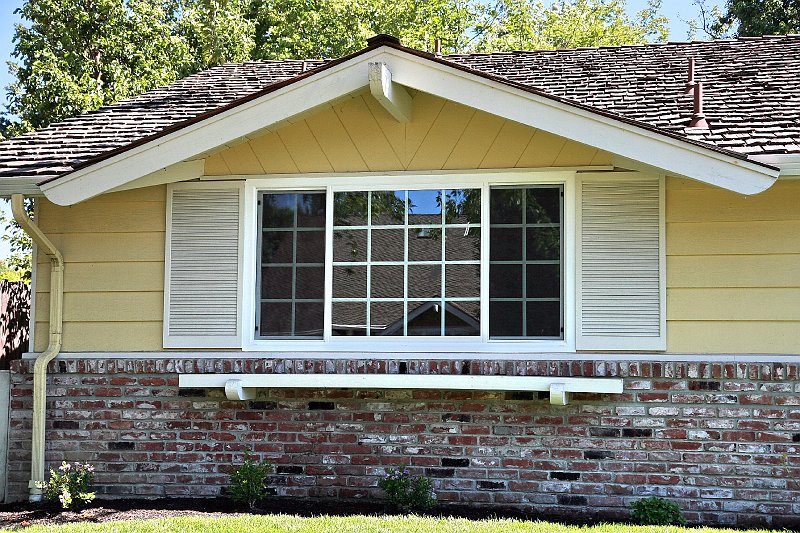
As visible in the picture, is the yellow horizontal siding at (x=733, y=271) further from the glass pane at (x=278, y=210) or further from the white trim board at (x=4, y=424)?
the white trim board at (x=4, y=424)

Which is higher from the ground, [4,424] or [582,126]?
[582,126]

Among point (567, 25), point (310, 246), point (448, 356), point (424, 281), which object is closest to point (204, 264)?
point (310, 246)

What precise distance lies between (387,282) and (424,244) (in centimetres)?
43

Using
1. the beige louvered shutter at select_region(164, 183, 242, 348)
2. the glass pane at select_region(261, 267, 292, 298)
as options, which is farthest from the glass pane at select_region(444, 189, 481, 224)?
the beige louvered shutter at select_region(164, 183, 242, 348)

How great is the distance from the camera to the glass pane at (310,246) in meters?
7.15

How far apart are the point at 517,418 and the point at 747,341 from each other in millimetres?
1804

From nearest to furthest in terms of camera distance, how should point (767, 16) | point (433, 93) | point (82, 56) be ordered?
point (433, 93)
point (82, 56)
point (767, 16)

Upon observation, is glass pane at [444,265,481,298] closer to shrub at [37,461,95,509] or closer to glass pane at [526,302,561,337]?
glass pane at [526,302,561,337]

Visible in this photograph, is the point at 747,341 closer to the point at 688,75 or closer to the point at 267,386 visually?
the point at 688,75

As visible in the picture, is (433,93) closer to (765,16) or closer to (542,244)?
→ (542,244)

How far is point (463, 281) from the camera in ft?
22.8

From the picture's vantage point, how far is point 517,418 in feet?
22.1

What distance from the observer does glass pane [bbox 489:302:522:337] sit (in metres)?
6.88

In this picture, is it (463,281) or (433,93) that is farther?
(463,281)
